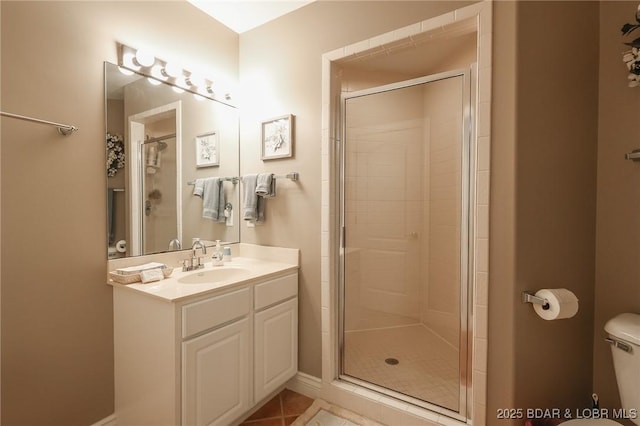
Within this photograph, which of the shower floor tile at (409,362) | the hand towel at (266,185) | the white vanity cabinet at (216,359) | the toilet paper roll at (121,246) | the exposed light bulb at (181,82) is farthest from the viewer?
the hand towel at (266,185)

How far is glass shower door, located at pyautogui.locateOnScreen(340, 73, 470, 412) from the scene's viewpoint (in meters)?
1.72

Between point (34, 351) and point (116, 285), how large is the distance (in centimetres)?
40

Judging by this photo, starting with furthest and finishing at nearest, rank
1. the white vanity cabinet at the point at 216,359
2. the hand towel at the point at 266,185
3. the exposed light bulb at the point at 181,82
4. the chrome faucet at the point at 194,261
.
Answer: the hand towel at the point at 266,185
the exposed light bulb at the point at 181,82
the chrome faucet at the point at 194,261
the white vanity cabinet at the point at 216,359

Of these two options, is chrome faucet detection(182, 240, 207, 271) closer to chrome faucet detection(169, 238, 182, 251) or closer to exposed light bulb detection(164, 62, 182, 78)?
chrome faucet detection(169, 238, 182, 251)

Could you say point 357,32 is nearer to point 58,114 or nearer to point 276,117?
point 276,117

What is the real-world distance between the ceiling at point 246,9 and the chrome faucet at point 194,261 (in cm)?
167

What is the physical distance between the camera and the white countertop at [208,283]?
4.39 ft

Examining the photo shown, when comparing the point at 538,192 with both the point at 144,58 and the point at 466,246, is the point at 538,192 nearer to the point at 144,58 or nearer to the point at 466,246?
the point at 466,246

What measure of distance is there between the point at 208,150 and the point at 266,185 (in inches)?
20.7

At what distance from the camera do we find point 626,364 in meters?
1.25

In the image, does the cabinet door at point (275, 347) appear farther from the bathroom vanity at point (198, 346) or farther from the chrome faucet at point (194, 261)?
the chrome faucet at point (194, 261)

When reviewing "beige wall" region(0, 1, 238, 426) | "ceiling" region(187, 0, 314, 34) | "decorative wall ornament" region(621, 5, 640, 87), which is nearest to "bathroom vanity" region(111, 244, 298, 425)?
"beige wall" region(0, 1, 238, 426)

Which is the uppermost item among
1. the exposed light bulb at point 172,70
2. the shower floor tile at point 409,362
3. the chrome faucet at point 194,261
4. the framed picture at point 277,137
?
the exposed light bulb at point 172,70

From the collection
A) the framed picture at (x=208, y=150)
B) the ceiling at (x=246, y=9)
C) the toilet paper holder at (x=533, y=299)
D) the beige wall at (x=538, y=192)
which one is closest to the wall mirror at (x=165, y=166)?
the framed picture at (x=208, y=150)
